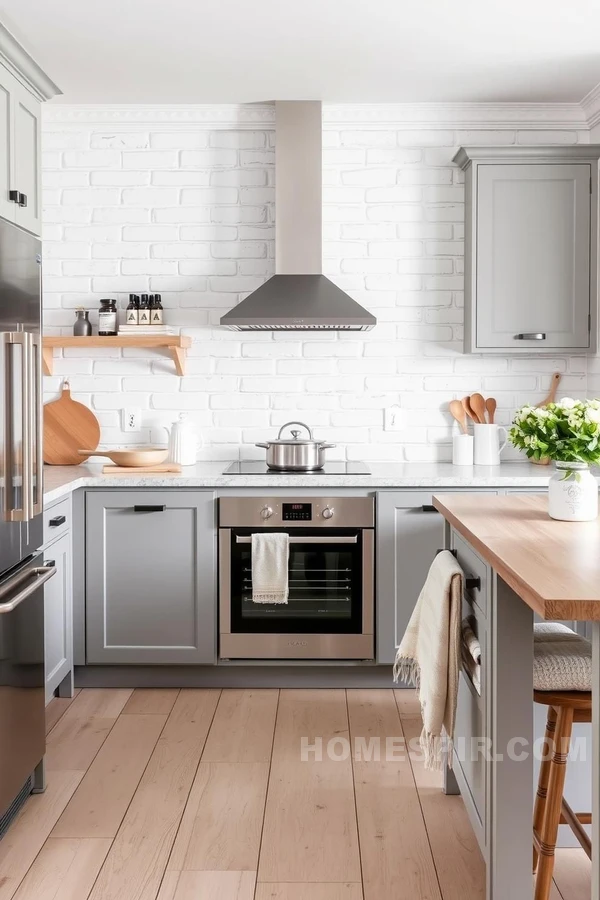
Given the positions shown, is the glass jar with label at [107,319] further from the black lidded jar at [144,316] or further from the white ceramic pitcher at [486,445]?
the white ceramic pitcher at [486,445]

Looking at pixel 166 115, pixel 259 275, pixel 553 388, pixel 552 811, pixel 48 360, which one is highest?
pixel 166 115

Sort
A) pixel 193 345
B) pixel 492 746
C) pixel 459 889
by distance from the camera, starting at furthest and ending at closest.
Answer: pixel 193 345 < pixel 459 889 < pixel 492 746

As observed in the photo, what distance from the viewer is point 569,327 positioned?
383 cm

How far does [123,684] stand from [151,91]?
9.05 ft

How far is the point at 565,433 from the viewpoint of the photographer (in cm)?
218

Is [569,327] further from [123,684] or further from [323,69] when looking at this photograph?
[123,684]

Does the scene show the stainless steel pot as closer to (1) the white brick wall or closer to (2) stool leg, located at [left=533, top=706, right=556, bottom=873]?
(1) the white brick wall

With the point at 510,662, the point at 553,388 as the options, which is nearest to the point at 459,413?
the point at 553,388

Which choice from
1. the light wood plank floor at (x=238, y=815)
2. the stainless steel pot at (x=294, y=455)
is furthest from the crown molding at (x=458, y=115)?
the light wood plank floor at (x=238, y=815)

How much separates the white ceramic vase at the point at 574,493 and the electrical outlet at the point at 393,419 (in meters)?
1.89

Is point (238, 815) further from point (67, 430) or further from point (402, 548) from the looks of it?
point (67, 430)

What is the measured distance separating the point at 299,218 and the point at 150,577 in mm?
1826

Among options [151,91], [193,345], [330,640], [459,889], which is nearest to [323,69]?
[151,91]

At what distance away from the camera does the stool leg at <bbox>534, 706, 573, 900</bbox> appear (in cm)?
186
